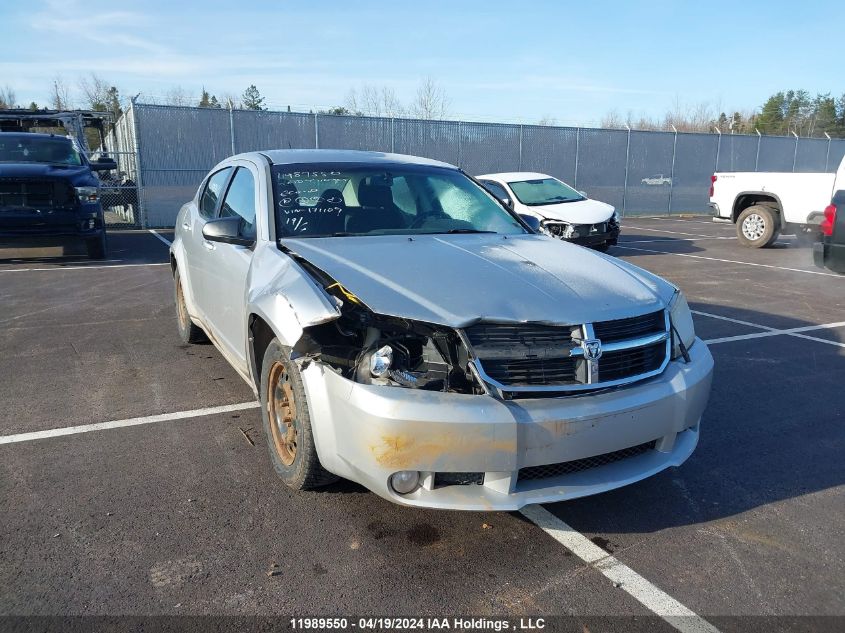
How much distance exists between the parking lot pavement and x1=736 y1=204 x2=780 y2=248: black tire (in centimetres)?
964

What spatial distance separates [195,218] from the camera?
18.1ft

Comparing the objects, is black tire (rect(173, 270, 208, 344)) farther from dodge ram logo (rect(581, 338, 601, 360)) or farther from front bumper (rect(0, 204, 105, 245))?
front bumper (rect(0, 204, 105, 245))

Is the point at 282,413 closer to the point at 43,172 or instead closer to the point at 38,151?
the point at 43,172

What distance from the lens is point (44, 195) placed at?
1027cm

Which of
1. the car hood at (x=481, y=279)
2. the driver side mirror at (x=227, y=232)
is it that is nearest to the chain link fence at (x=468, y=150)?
the driver side mirror at (x=227, y=232)

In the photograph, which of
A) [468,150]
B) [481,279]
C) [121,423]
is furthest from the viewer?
[468,150]

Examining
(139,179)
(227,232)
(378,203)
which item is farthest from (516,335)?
(139,179)

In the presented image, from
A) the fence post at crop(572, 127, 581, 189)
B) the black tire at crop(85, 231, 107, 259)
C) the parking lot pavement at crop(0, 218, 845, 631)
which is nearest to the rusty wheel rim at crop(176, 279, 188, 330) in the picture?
the parking lot pavement at crop(0, 218, 845, 631)

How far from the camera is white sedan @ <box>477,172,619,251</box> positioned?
12312 mm

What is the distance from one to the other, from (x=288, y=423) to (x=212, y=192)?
265cm

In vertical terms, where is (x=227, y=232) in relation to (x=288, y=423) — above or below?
above

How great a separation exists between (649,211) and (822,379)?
812 inches

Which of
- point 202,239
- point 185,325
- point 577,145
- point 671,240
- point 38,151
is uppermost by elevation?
point 577,145

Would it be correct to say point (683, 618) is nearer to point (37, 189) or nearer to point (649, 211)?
point (37, 189)
